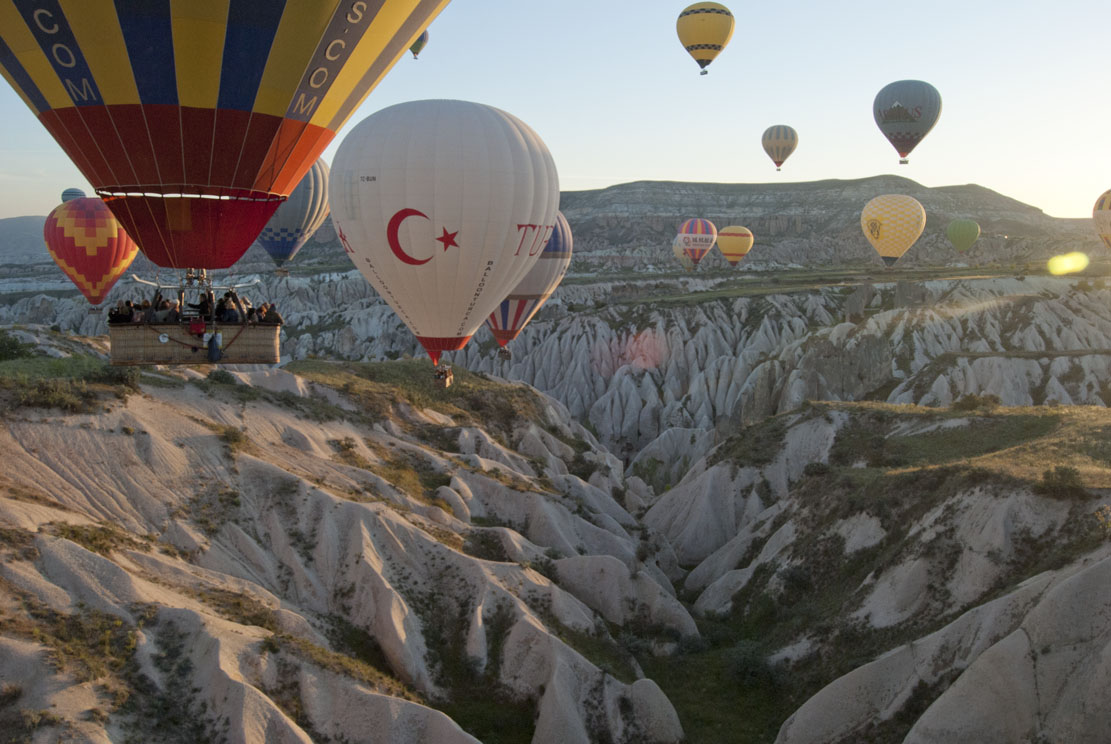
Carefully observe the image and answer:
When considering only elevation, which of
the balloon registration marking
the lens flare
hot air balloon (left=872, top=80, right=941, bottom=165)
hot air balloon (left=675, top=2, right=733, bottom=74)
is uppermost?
hot air balloon (left=675, top=2, right=733, bottom=74)

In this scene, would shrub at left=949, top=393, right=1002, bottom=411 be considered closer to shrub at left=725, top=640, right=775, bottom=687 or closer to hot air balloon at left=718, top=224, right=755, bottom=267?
shrub at left=725, top=640, right=775, bottom=687

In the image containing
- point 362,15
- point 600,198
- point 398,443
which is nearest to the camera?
point 362,15

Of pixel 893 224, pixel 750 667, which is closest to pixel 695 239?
pixel 893 224

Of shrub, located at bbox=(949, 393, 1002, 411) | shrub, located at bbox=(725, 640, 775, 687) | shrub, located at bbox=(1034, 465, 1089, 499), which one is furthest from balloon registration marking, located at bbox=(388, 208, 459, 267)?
shrub, located at bbox=(949, 393, 1002, 411)

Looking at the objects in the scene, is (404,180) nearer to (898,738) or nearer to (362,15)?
(362,15)

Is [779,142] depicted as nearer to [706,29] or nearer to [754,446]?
[706,29]

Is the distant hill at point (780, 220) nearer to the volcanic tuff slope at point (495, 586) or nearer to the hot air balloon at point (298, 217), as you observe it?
the hot air balloon at point (298, 217)

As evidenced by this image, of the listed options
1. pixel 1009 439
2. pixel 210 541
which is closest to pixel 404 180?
pixel 210 541
